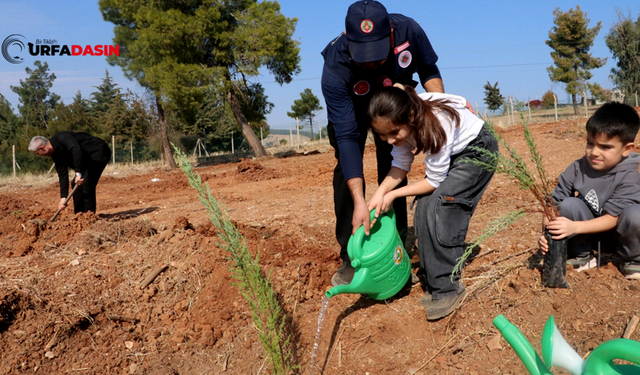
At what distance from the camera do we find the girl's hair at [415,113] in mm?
2316

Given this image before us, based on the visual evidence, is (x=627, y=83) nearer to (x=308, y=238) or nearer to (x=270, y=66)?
(x=270, y=66)

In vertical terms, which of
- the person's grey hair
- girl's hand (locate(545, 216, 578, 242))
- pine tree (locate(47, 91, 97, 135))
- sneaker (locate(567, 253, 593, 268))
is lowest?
sneaker (locate(567, 253, 593, 268))

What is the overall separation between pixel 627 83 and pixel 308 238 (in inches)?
1134

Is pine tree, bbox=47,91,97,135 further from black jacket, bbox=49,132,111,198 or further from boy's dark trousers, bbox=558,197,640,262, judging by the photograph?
boy's dark trousers, bbox=558,197,640,262

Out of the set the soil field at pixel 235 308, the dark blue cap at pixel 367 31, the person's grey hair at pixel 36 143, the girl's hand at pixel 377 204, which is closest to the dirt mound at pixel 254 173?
the person's grey hair at pixel 36 143

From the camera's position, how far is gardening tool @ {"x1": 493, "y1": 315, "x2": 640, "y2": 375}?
1.06 meters

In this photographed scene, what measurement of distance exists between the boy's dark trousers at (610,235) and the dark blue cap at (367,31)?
1.27 meters

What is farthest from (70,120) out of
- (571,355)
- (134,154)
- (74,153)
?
(571,355)

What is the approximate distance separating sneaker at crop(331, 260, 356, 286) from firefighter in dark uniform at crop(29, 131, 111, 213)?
4.44 metres

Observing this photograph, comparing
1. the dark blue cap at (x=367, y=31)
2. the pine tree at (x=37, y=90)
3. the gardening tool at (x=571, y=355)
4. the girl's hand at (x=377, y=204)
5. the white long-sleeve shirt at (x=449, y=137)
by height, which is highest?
the pine tree at (x=37, y=90)

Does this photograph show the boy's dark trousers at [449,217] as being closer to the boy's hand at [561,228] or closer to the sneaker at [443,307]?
the sneaker at [443,307]

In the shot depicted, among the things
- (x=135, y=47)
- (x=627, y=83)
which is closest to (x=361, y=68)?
(x=135, y=47)

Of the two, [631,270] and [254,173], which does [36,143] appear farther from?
[631,270]

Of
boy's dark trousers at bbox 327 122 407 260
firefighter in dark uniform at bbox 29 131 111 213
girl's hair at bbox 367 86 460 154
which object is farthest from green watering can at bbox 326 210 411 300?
firefighter in dark uniform at bbox 29 131 111 213
